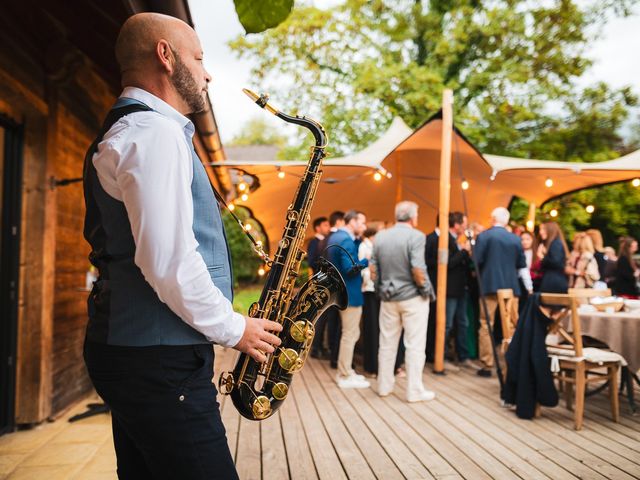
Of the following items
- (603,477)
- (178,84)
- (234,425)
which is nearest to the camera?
(178,84)

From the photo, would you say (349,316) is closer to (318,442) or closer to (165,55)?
(318,442)

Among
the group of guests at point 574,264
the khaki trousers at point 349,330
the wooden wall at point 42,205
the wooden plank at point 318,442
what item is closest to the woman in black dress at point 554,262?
the group of guests at point 574,264

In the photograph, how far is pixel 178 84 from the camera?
5.23 ft

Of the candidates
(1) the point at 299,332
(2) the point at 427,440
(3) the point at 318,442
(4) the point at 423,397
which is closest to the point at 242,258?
(4) the point at 423,397

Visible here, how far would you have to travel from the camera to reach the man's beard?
1578 mm

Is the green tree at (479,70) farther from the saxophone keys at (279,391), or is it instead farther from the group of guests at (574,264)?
the saxophone keys at (279,391)

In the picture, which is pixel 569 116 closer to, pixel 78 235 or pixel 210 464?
pixel 78 235

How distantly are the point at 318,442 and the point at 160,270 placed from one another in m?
3.34

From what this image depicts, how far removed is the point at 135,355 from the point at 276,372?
3.14 ft

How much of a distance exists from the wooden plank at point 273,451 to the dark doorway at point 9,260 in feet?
6.53

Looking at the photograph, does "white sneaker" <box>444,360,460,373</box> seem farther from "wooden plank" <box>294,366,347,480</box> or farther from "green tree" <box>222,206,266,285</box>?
"green tree" <box>222,206,266,285</box>

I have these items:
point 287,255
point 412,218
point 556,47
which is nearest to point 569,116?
point 556,47

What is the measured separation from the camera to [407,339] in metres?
5.81

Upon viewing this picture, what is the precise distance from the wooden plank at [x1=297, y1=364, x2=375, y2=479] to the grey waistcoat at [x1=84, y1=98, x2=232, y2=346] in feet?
8.39
